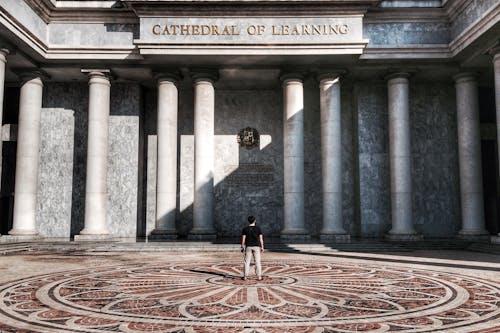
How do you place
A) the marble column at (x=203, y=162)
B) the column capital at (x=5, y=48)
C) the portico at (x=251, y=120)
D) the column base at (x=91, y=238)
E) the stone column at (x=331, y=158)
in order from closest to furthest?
the column capital at (x=5, y=48), the portico at (x=251, y=120), the column base at (x=91, y=238), the marble column at (x=203, y=162), the stone column at (x=331, y=158)

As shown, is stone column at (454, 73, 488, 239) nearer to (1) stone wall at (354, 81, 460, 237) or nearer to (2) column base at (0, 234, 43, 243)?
(1) stone wall at (354, 81, 460, 237)

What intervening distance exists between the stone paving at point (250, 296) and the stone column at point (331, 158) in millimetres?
7189

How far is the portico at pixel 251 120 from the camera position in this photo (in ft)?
75.0

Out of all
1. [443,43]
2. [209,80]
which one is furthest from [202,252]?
[443,43]

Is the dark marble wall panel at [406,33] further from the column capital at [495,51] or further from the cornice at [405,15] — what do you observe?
the column capital at [495,51]

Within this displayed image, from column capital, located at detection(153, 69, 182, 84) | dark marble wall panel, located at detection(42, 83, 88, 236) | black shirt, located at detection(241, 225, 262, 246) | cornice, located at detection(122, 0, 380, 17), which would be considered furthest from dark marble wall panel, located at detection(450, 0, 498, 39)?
dark marble wall panel, located at detection(42, 83, 88, 236)

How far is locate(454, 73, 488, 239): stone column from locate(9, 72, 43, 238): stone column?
22166mm

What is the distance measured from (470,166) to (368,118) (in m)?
6.06

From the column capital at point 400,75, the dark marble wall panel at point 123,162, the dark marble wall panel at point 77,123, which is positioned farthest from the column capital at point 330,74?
the dark marble wall panel at point 77,123

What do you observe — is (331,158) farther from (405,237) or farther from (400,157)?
(405,237)

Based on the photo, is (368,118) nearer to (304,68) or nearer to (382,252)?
(304,68)

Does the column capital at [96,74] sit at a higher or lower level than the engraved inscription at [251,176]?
higher

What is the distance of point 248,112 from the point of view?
28422 millimetres

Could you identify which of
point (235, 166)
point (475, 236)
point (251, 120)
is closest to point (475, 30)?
point (475, 236)
